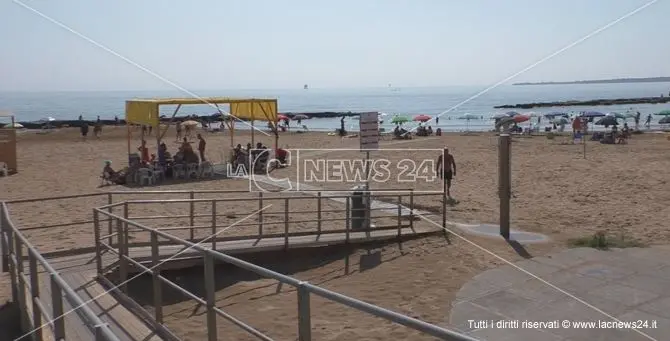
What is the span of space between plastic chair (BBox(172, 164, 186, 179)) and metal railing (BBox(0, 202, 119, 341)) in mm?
11819

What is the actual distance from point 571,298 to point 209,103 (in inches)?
520

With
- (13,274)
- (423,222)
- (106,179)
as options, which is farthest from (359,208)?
(106,179)

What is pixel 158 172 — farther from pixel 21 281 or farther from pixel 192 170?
pixel 21 281

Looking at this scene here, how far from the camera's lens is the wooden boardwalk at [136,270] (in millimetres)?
4793

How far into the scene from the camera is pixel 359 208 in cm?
1074

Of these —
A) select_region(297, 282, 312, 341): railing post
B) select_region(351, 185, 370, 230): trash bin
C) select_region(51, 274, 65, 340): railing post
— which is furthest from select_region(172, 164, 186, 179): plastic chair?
select_region(297, 282, 312, 341): railing post

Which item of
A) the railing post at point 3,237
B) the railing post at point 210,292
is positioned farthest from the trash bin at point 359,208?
the railing post at point 210,292

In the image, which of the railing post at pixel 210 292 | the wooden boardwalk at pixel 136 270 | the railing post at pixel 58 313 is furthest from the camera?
the wooden boardwalk at pixel 136 270

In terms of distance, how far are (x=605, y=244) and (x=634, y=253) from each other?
20.8 inches

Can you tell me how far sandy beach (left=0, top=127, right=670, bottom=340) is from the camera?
22.7ft

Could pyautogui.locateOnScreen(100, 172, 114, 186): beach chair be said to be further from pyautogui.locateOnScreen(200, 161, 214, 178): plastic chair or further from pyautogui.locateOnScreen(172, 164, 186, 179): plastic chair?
pyautogui.locateOnScreen(200, 161, 214, 178): plastic chair

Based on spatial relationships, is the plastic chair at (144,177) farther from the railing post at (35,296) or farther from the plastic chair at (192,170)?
the railing post at (35,296)

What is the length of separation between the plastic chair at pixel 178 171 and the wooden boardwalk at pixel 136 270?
33.1 feet

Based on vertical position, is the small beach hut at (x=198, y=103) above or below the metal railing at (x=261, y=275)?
above
